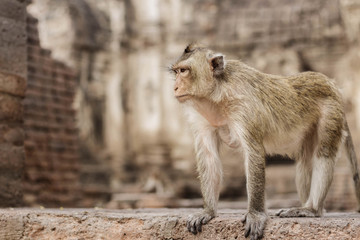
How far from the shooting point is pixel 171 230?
2998 millimetres

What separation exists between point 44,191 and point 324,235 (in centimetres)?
513

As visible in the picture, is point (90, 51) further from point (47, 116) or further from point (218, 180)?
point (218, 180)

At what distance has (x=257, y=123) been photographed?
10.1 ft

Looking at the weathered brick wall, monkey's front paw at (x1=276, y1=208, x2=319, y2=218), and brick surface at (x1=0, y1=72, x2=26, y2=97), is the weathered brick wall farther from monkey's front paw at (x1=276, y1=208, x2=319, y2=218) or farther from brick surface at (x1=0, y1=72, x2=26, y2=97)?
monkey's front paw at (x1=276, y1=208, x2=319, y2=218)

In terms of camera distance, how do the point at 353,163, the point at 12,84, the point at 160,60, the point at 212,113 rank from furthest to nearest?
1. the point at 160,60
2. the point at 12,84
3. the point at 353,163
4. the point at 212,113

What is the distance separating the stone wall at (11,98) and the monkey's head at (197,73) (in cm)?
193

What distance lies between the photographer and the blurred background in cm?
1587

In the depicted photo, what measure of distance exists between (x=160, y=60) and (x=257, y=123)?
18222 millimetres

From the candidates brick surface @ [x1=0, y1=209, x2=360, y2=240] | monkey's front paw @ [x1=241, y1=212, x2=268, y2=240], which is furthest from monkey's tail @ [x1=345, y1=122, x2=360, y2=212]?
monkey's front paw @ [x1=241, y1=212, x2=268, y2=240]

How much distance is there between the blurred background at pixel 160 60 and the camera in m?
15.9

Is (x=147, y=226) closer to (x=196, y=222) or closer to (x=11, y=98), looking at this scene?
(x=196, y=222)

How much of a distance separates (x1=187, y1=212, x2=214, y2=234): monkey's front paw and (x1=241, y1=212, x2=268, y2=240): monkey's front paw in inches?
9.5

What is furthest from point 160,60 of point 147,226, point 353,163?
point 147,226

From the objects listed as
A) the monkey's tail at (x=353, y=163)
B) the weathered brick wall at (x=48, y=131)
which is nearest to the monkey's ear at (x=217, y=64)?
the monkey's tail at (x=353, y=163)
